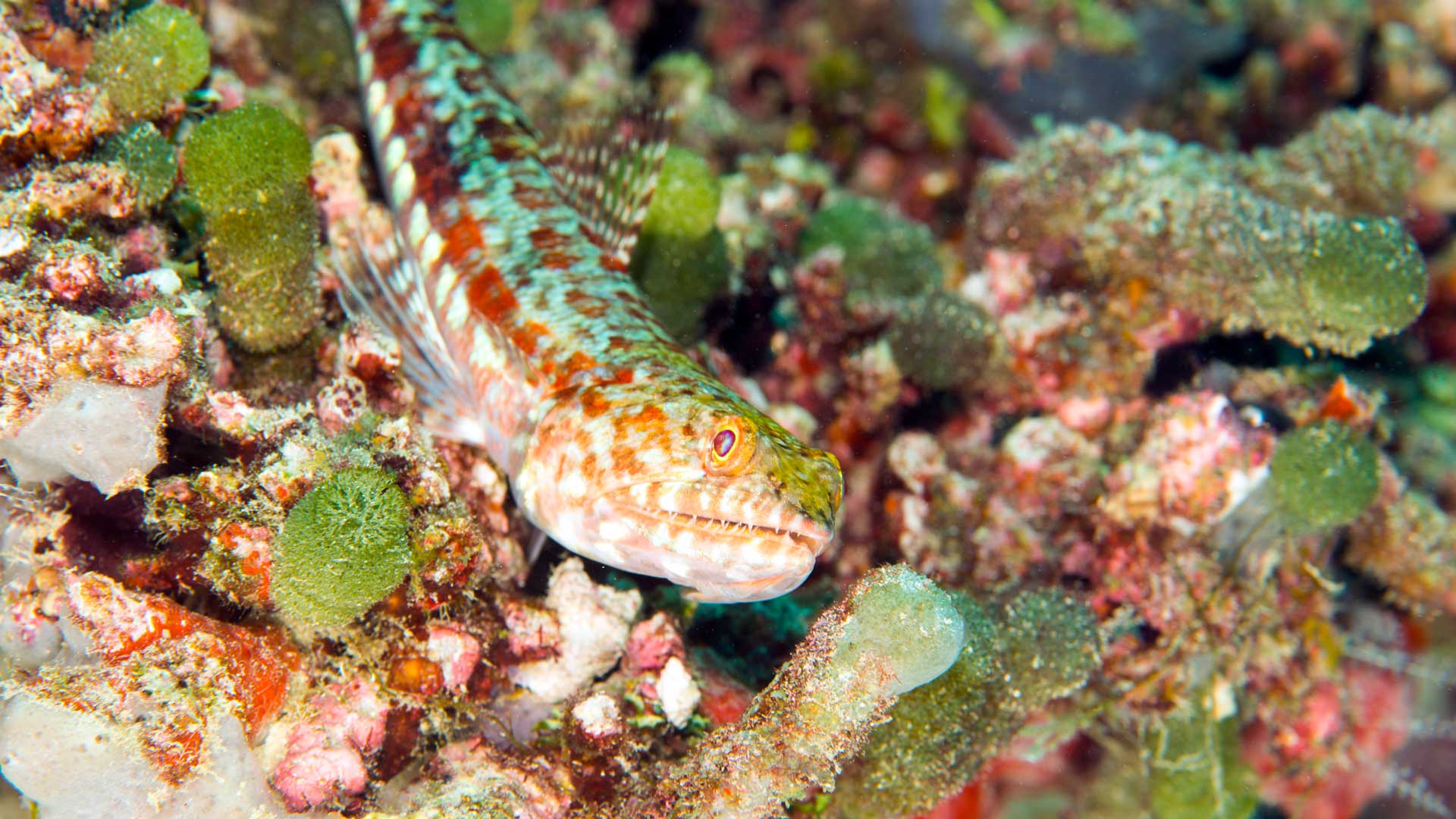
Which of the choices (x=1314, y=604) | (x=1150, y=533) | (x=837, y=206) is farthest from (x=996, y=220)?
(x=1314, y=604)

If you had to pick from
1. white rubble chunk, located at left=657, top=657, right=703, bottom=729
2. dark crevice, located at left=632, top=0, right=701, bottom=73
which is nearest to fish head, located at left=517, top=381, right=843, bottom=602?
white rubble chunk, located at left=657, top=657, right=703, bottom=729

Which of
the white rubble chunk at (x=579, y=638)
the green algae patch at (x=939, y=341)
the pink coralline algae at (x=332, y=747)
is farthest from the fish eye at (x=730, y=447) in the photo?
the green algae patch at (x=939, y=341)

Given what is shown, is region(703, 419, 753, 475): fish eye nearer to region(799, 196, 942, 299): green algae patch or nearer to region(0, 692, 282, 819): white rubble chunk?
region(0, 692, 282, 819): white rubble chunk

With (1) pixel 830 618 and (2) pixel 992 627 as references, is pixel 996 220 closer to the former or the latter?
(2) pixel 992 627

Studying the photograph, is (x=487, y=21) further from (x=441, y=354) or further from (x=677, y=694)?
(x=677, y=694)

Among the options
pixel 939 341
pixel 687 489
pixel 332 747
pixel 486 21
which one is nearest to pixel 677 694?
pixel 687 489

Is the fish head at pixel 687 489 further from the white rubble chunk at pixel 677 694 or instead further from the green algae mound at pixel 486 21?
the green algae mound at pixel 486 21

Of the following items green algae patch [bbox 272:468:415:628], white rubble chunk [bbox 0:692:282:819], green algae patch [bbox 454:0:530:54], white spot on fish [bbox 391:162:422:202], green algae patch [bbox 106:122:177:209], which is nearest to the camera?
white rubble chunk [bbox 0:692:282:819]
